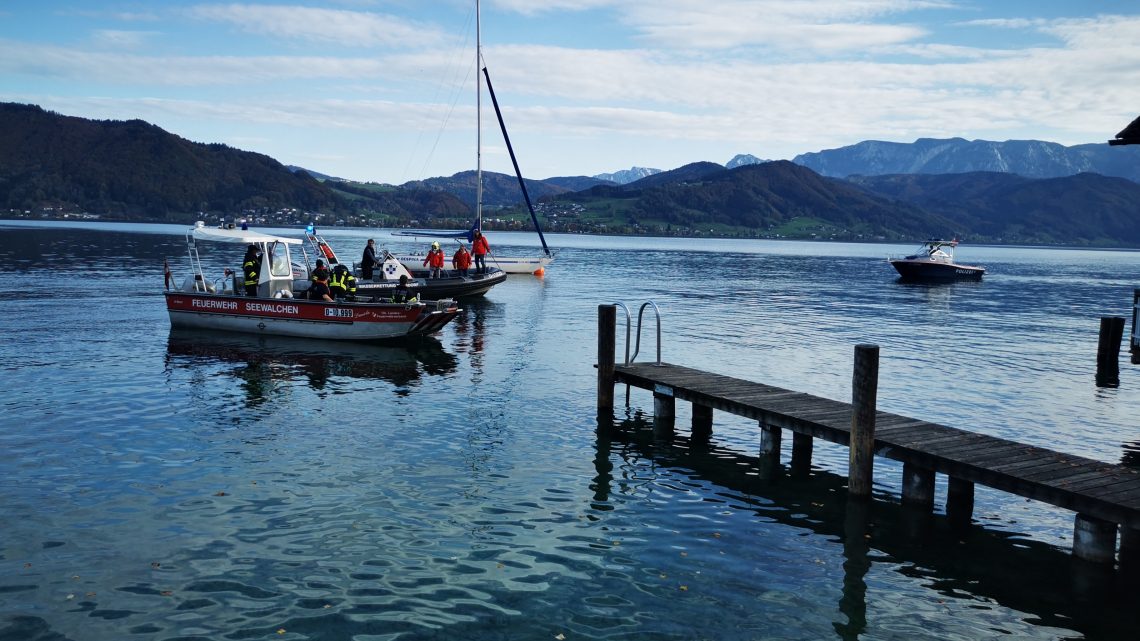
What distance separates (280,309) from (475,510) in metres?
19.4

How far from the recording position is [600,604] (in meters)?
10.1

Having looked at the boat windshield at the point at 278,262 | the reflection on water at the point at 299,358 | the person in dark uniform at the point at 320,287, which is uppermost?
the boat windshield at the point at 278,262

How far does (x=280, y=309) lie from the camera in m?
30.1

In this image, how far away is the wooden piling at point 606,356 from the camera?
63.6ft

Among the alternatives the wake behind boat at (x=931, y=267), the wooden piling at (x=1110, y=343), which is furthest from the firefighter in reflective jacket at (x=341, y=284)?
the wake behind boat at (x=931, y=267)

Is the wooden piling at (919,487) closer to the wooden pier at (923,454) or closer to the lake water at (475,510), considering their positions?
the wooden pier at (923,454)

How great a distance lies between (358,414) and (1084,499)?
14415mm

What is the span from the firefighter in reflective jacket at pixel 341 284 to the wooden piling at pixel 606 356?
1451cm

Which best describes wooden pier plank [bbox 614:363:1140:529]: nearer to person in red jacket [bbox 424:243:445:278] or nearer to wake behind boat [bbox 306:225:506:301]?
wake behind boat [bbox 306:225:506:301]

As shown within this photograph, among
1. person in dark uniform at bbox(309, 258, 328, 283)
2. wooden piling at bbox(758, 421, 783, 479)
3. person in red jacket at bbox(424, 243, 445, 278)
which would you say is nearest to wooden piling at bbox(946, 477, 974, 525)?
wooden piling at bbox(758, 421, 783, 479)

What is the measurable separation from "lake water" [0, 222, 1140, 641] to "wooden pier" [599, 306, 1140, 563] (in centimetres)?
55

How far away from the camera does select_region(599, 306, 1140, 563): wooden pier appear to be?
11477 millimetres

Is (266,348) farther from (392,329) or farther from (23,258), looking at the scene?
(23,258)

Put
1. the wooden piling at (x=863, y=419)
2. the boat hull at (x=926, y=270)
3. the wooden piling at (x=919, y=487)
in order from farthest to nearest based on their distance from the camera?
the boat hull at (x=926, y=270)
the wooden piling at (x=919, y=487)
the wooden piling at (x=863, y=419)
